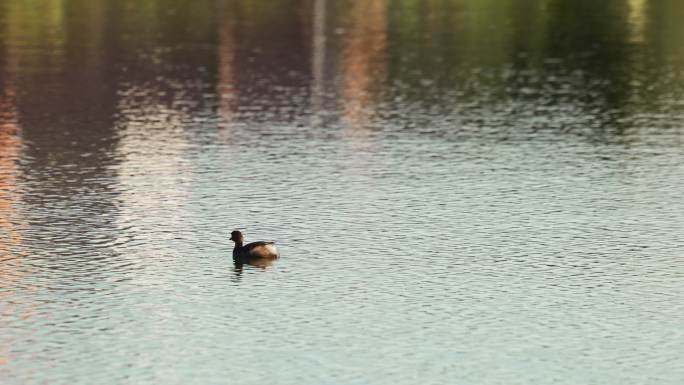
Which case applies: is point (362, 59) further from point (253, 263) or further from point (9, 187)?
point (253, 263)

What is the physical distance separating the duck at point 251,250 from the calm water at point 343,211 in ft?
1.47

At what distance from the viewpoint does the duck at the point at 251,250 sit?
41188 millimetres

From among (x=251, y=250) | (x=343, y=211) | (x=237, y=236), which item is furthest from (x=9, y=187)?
(x=251, y=250)

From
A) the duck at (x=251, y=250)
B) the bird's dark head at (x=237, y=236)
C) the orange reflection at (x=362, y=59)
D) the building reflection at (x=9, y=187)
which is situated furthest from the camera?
the orange reflection at (x=362, y=59)

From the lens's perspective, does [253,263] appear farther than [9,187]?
No

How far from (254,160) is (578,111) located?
16.7 metres

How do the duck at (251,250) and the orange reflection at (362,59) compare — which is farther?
the orange reflection at (362,59)

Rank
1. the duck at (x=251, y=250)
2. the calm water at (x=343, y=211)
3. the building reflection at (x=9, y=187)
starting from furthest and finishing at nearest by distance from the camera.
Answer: the building reflection at (x=9, y=187), the duck at (x=251, y=250), the calm water at (x=343, y=211)

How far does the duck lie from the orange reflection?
21.5 metres

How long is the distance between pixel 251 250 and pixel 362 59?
42335mm

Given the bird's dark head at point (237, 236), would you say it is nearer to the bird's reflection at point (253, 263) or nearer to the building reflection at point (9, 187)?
the bird's reflection at point (253, 263)

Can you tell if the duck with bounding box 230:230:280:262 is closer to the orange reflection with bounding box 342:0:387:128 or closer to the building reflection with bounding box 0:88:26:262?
the building reflection with bounding box 0:88:26:262

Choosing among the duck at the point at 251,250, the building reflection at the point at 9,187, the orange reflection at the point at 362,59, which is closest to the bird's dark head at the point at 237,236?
the duck at the point at 251,250

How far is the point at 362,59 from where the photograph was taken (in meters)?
82.6
